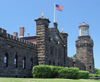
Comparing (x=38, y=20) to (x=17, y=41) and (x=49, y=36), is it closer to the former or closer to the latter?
(x=49, y=36)

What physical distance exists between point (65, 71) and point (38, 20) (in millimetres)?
9783

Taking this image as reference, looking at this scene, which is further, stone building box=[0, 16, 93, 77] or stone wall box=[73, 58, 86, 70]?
stone wall box=[73, 58, 86, 70]

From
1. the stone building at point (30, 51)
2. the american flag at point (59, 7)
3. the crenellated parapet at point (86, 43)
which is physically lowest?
the stone building at point (30, 51)

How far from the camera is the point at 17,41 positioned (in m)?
26.3

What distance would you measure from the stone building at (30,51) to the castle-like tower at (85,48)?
17.8 meters

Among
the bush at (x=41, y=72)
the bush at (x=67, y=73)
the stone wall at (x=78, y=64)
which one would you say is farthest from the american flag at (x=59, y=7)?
the stone wall at (x=78, y=64)

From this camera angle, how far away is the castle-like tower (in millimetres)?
57969

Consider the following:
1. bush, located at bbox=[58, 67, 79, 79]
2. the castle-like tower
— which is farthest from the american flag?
the castle-like tower

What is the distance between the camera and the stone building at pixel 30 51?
23.9 metres

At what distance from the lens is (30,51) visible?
29672mm

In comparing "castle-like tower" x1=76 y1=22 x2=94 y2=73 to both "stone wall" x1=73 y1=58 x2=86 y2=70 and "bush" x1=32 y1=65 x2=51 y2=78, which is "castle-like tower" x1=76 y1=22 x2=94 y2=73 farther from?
"bush" x1=32 y1=65 x2=51 y2=78

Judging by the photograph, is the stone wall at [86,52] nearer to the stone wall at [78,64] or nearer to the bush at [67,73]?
the stone wall at [78,64]

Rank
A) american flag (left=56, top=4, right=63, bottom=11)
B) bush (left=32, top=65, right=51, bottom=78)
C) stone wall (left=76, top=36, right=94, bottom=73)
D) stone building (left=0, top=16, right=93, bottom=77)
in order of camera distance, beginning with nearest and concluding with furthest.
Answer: stone building (left=0, top=16, right=93, bottom=77) < bush (left=32, top=65, right=51, bottom=78) < american flag (left=56, top=4, right=63, bottom=11) < stone wall (left=76, top=36, right=94, bottom=73)

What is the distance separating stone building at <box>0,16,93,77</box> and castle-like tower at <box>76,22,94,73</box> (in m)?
17.8
